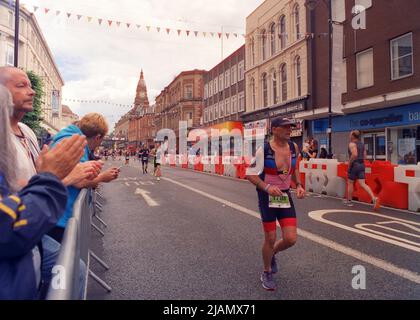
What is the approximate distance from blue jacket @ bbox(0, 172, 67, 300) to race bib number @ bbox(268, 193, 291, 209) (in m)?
2.76

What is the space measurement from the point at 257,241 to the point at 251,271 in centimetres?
139

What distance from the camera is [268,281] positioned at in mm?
3719

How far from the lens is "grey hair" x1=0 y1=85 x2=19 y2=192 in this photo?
4.66ft

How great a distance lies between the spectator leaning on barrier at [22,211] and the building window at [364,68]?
1961 centimetres

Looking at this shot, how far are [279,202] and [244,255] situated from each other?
4.53 ft

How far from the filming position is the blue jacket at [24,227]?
4.11ft

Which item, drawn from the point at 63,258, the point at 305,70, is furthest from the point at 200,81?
the point at 63,258

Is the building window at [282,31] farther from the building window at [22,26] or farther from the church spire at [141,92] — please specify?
the church spire at [141,92]

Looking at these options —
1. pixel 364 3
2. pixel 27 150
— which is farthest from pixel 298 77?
pixel 27 150

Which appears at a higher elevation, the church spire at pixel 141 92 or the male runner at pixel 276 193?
the church spire at pixel 141 92

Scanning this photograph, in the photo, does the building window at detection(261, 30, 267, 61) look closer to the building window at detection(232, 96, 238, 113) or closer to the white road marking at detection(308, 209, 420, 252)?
the building window at detection(232, 96, 238, 113)

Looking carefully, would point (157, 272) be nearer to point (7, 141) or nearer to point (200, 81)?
point (7, 141)

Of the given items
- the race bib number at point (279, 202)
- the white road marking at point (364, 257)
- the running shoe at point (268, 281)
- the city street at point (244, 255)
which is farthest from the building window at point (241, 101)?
the running shoe at point (268, 281)
